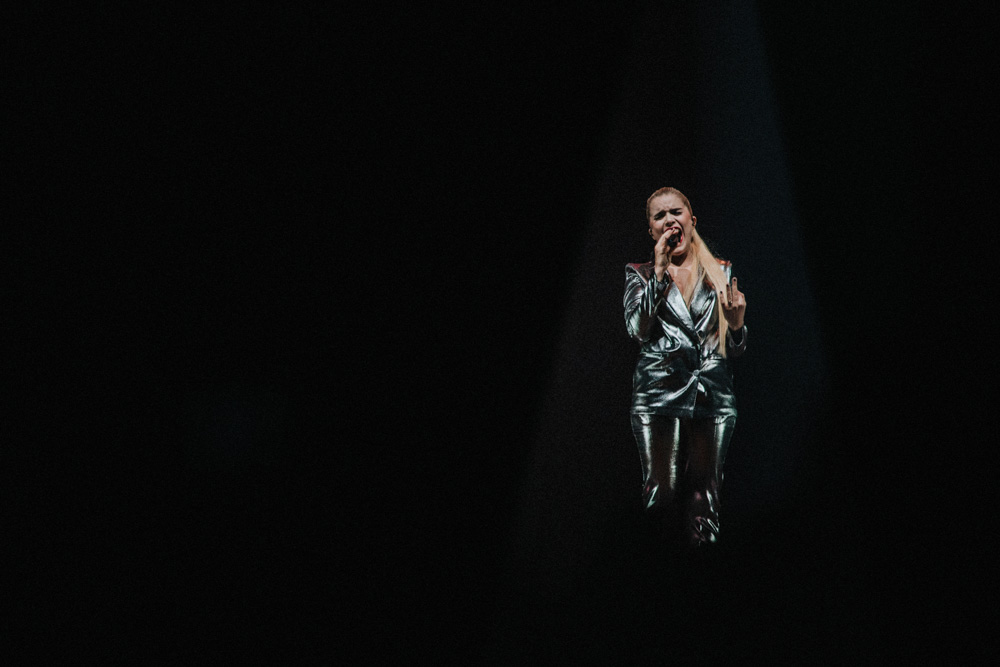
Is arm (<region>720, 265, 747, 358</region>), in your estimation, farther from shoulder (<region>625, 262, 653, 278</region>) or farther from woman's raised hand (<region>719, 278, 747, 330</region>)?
shoulder (<region>625, 262, 653, 278</region>)

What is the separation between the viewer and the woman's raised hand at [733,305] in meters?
2.14

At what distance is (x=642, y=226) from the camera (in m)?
2.31

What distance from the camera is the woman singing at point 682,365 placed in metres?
2.08

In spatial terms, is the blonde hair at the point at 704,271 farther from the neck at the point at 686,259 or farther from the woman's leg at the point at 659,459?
the woman's leg at the point at 659,459

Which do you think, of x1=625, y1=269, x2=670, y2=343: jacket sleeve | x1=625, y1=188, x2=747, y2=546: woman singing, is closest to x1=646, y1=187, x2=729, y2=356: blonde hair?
x1=625, y1=188, x2=747, y2=546: woman singing

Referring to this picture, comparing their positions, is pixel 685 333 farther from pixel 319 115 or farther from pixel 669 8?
pixel 319 115

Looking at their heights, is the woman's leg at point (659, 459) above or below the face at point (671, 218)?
below

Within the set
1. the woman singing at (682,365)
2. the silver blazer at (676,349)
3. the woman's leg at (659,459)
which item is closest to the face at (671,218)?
the woman singing at (682,365)

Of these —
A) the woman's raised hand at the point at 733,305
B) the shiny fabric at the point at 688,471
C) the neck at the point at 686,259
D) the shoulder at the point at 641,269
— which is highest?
the neck at the point at 686,259

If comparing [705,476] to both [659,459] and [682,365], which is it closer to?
[659,459]

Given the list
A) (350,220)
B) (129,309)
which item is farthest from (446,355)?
(129,309)

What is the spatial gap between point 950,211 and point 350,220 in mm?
1888

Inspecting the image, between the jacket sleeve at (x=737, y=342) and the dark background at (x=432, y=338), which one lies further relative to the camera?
the jacket sleeve at (x=737, y=342)

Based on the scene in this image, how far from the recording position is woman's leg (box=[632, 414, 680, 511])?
208 centimetres
